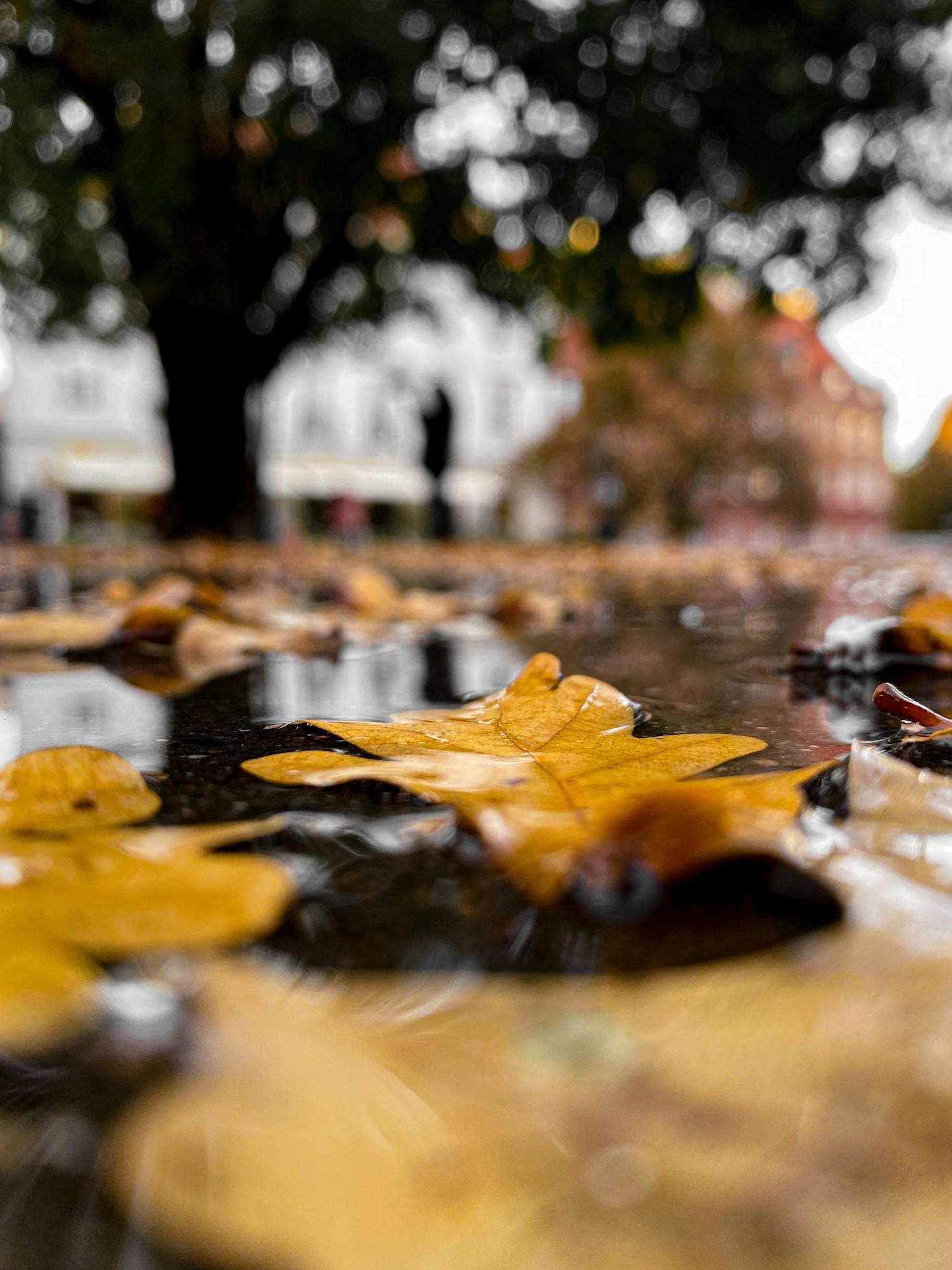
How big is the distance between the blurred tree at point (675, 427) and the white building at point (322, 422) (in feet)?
9.48

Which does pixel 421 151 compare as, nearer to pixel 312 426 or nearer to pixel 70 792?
pixel 70 792

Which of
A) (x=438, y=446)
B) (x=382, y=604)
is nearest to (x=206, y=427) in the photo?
(x=438, y=446)

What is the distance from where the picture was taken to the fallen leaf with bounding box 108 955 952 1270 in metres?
0.20

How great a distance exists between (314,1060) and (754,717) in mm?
690

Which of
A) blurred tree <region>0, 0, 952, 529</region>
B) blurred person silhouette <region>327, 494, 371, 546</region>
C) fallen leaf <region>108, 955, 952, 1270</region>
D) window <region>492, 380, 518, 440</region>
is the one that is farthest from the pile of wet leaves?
window <region>492, 380, 518, 440</region>

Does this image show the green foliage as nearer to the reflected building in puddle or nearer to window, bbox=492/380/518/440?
the reflected building in puddle

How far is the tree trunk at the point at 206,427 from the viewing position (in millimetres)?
8477

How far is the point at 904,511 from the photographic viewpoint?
4466 cm

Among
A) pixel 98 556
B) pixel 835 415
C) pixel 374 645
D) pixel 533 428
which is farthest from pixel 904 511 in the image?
pixel 374 645

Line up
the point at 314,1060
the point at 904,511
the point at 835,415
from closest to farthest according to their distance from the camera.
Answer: the point at 314,1060 < the point at 835,415 < the point at 904,511

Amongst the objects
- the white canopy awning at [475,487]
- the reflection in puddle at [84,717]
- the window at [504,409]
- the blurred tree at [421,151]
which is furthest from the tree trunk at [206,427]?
the window at [504,409]

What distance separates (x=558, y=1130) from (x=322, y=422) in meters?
27.3

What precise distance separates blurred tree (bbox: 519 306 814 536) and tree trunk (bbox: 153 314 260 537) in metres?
12.3

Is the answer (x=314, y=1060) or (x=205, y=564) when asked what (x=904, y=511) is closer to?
(x=205, y=564)
